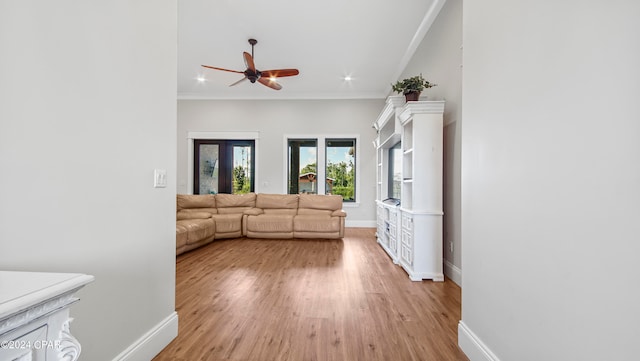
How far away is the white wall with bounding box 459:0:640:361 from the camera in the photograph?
29.7 inches

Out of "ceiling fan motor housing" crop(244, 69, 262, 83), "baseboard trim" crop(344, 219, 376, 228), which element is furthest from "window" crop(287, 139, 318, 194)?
"ceiling fan motor housing" crop(244, 69, 262, 83)

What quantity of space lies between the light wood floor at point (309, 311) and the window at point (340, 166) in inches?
122

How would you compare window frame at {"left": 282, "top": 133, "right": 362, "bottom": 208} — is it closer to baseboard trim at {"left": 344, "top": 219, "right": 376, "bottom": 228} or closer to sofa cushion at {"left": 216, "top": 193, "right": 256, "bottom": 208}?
baseboard trim at {"left": 344, "top": 219, "right": 376, "bottom": 228}

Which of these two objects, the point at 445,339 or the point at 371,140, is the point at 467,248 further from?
the point at 371,140

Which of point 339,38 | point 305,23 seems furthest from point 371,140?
point 305,23

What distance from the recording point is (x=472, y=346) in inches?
59.6

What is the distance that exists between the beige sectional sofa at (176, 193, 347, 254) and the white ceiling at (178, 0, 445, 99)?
267 cm

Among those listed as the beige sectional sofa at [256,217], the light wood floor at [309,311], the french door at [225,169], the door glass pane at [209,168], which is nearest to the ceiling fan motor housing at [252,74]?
the beige sectional sofa at [256,217]

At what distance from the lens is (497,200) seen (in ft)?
4.30

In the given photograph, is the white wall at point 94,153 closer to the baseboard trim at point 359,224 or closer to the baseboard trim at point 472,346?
the baseboard trim at point 472,346

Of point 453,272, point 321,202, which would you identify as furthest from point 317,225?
point 453,272

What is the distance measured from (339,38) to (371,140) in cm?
292

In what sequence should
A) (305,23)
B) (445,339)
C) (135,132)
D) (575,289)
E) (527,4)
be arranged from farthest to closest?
(305,23)
(445,339)
(135,132)
(527,4)
(575,289)

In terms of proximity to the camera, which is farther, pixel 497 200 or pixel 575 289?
pixel 497 200
